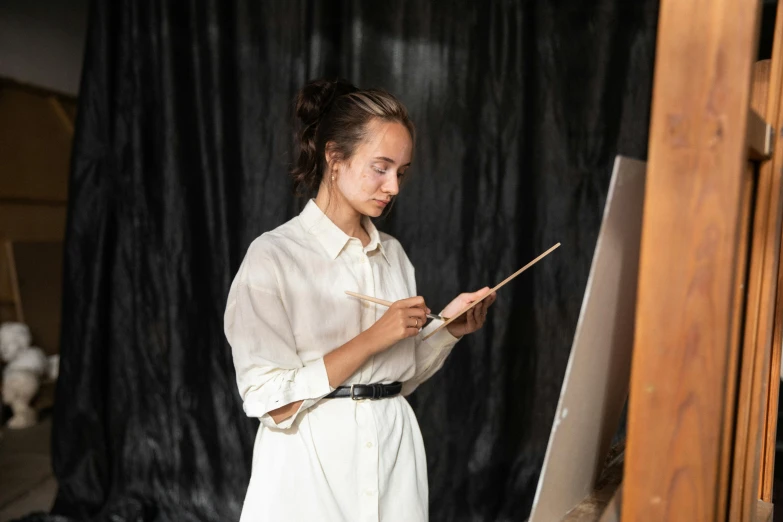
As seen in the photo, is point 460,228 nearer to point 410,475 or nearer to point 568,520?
point 410,475

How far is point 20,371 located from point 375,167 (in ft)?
9.35

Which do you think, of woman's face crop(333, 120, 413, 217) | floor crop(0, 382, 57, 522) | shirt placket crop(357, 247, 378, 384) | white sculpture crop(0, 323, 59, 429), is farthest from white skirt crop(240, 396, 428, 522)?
white sculpture crop(0, 323, 59, 429)

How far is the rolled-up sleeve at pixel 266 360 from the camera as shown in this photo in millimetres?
1172

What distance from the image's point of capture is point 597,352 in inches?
32.9

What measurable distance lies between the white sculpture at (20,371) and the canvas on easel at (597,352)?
10.5 ft

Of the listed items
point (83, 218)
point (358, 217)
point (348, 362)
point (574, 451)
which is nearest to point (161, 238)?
point (83, 218)

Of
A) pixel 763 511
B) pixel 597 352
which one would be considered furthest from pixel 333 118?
pixel 763 511

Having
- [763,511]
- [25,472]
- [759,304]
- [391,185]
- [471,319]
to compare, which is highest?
[391,185]

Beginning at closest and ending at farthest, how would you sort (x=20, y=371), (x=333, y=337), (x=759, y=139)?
(x=759, y=139) → (x=333, y=337) → (x=20, y=371)

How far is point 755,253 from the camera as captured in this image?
0.86 metres

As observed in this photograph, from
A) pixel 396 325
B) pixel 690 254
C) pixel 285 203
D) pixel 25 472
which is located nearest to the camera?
pixel 690 254

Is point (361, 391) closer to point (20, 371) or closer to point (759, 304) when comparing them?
point (759, 304)

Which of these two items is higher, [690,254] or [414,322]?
[690,254]

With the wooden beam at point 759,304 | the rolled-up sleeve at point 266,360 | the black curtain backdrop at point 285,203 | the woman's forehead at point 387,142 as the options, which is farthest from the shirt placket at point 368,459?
the black curtain backdrop at point 285,203
